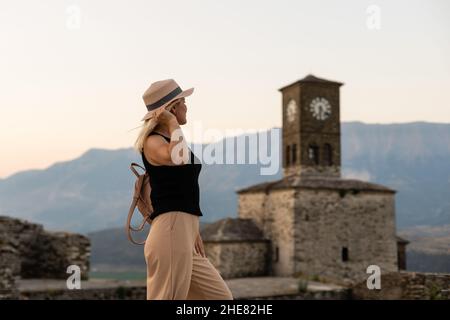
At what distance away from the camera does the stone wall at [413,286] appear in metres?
10.7

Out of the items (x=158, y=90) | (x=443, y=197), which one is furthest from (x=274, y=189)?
(x=443, y=197)

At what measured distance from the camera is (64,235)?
15.8 m

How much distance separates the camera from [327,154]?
107 ft

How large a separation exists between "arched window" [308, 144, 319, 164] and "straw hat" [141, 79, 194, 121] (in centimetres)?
2876

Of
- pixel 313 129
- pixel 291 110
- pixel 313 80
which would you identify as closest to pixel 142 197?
pixel 313 129

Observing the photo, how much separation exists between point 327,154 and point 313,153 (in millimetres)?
998

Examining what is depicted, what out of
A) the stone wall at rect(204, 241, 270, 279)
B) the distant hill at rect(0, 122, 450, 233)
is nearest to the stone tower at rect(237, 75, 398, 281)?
the stone wall at rect(204, 241, 270, 279)

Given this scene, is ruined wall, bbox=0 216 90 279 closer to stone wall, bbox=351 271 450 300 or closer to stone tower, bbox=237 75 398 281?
stone wall, bbox=351 271 450 300

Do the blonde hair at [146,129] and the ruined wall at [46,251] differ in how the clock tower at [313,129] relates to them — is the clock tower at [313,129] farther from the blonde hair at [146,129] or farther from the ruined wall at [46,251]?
the blonde hair at [146,129]

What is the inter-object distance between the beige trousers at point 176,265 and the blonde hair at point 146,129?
0.50 meters

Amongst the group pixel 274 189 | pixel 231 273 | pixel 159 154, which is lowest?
pixel 231 273

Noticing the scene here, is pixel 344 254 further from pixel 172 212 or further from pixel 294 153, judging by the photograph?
pixel 172 212
